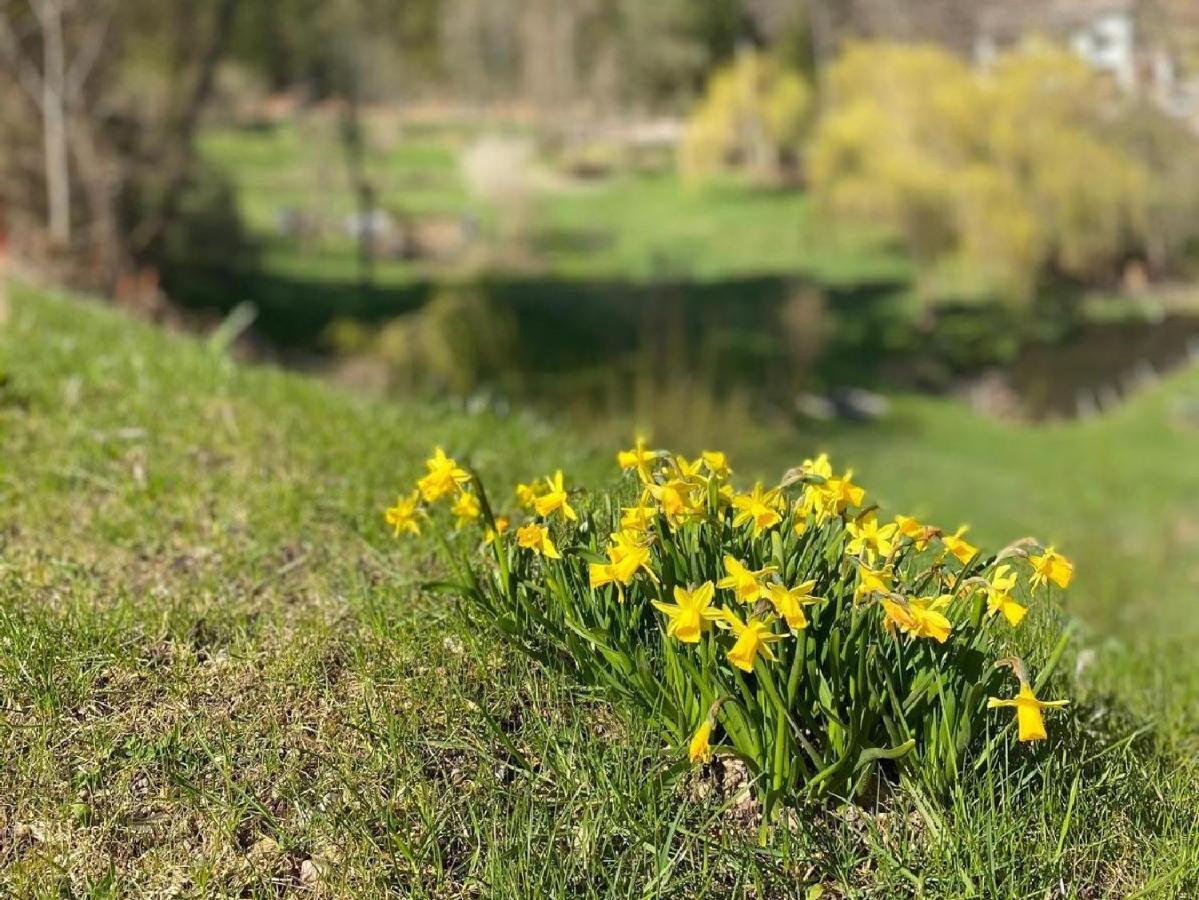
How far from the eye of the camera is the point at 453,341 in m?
18.9

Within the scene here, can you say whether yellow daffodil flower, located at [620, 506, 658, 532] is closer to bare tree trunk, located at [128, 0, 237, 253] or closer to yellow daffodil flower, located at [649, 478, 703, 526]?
yellow daffodil flower, located at [649, 478, 703, 526]

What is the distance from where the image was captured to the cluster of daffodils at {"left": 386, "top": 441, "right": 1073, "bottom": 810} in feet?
5.54

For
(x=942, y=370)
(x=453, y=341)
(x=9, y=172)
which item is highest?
(x=9, y=172)

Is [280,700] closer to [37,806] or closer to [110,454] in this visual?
[37,806]

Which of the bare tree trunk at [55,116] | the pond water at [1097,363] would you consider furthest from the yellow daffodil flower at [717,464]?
the pond water at [1097,363]

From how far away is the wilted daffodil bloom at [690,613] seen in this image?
1.61 meters

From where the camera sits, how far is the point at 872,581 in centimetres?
165

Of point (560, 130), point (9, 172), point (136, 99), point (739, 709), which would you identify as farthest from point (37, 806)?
point (560, 130)

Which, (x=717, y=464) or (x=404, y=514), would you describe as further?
(x=404, y=514)

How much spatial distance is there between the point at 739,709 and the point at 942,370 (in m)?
22.6

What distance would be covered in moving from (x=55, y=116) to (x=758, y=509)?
1361 cm

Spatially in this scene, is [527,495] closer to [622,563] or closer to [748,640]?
[622,563]

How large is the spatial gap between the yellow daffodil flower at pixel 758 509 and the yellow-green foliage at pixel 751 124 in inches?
1585

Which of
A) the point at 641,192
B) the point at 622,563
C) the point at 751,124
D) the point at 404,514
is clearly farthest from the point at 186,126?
the point at 751,124
